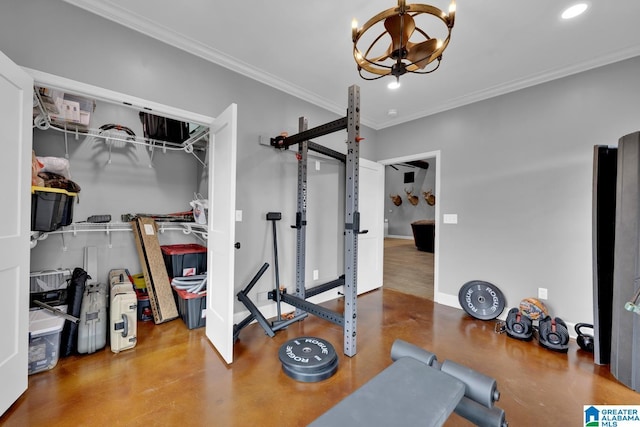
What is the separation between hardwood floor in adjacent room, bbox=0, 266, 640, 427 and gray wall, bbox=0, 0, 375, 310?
746 mm

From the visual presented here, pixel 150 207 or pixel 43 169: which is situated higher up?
pixel 43 169

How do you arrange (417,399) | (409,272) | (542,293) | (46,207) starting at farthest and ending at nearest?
(409,272) → (542,293) → (46,207) → (417,399)

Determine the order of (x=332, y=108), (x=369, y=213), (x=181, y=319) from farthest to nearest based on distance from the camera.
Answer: (x=369, y=213), (x=332, y=108), (x=181, y=319)

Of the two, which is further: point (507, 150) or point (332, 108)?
point (332, 108)

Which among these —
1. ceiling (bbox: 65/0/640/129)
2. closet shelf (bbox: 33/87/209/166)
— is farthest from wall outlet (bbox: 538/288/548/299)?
closet shelf (bbox: 33/87/209/166)

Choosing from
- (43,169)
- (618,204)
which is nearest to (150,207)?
(43,169)

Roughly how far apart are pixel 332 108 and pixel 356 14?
166cm

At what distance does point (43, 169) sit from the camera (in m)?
1.97

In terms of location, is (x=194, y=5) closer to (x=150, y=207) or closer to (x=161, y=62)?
(x=161, y=62)

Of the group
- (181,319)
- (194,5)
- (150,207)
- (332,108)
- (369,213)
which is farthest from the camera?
(369,213)

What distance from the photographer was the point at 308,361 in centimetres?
196

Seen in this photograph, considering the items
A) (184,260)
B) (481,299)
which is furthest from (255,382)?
(481,299)

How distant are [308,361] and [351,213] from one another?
123 centimetres

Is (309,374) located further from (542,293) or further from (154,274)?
(542,293)
